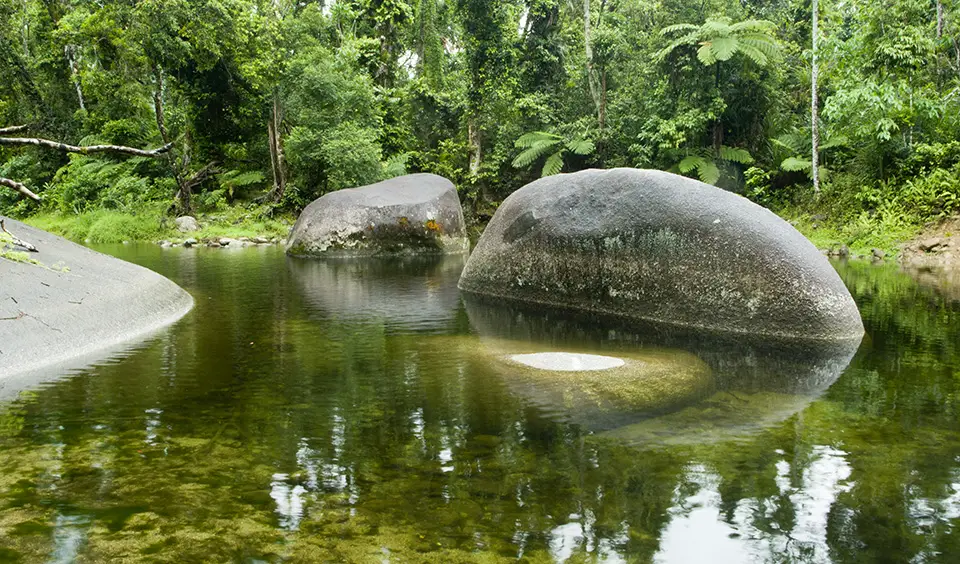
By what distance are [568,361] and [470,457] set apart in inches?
92.3

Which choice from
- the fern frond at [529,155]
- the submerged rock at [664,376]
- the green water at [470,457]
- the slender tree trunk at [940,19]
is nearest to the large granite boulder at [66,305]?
the green water at [470,457]

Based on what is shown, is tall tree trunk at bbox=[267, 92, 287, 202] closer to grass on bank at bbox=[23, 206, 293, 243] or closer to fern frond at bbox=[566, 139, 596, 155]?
grass on bank at bbox=[23, 206, 293, 243]

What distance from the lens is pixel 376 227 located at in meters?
17.5

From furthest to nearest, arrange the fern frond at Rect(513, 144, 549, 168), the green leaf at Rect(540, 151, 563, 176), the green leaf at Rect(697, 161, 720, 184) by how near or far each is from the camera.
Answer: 1. the fern frond at Rect(513, 144, 549, 168)
2. the green leaf at Rect(540, 151, 563, 176)
3. the green leaf at Rect(697, 161, 720, 184)

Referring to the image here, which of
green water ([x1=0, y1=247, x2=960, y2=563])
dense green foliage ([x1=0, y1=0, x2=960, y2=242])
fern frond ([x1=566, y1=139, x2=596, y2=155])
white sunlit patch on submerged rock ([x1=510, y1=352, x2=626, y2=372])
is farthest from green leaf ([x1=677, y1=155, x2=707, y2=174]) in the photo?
white sunlit patch on submerged rock ([x1=510, y1=352, x2=626, y2=372])

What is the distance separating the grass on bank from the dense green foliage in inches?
35.1

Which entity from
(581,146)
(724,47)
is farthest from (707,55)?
(581,146)

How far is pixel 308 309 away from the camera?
9602 mm

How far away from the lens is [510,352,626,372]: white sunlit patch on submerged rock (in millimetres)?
6156

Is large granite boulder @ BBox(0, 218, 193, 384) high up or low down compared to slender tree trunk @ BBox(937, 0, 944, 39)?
down

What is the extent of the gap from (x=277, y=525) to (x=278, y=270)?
449 inches

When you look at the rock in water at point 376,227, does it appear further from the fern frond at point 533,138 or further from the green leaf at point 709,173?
the green leaf at point 709,173

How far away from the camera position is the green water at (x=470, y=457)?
3158 millimetres

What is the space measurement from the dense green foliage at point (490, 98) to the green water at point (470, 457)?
41.0 ft
